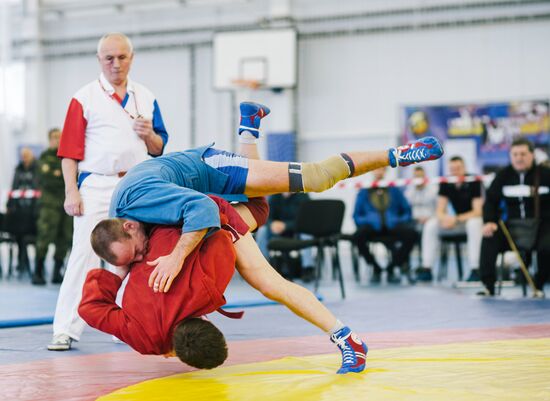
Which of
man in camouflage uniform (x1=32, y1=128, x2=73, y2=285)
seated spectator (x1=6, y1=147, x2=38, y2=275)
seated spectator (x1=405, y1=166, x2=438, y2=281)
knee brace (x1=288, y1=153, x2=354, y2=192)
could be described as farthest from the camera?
seated spectator (x1=405, y1=166, x2=438, y2=281)

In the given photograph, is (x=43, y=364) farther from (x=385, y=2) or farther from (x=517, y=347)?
(x=385, y=2)

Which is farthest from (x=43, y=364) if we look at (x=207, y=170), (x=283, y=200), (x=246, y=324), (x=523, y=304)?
(x=283, y=200)

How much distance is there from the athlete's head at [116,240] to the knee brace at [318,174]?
757 mm

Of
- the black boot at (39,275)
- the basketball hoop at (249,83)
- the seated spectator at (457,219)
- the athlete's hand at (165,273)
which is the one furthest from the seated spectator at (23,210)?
the athlete's hand at (165,273)

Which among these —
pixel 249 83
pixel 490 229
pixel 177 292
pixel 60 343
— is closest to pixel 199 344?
pixel 177 292

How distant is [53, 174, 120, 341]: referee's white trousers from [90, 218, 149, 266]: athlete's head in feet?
3.31

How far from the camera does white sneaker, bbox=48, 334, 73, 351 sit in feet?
12.6

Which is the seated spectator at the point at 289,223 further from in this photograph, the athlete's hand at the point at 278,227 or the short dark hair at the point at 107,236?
the short dark hair at the point at 107,236

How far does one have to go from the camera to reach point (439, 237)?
848 centimetres

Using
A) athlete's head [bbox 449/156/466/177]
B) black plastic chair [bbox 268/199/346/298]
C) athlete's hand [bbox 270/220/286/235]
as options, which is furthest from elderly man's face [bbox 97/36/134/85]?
athlete's head [bbox 449/156/466/177]

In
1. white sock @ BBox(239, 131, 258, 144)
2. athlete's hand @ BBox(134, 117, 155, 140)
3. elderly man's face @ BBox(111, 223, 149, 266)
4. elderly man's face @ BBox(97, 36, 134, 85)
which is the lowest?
elderly man's face @ BBox(111, 223, 149, 266)

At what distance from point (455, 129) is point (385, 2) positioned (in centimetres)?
255

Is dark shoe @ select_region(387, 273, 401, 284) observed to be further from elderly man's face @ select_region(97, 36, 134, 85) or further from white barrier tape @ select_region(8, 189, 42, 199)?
elderly man's face @ select_region(97, 36, 134, 85)

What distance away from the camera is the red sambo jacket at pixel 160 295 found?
2922 millimetres
